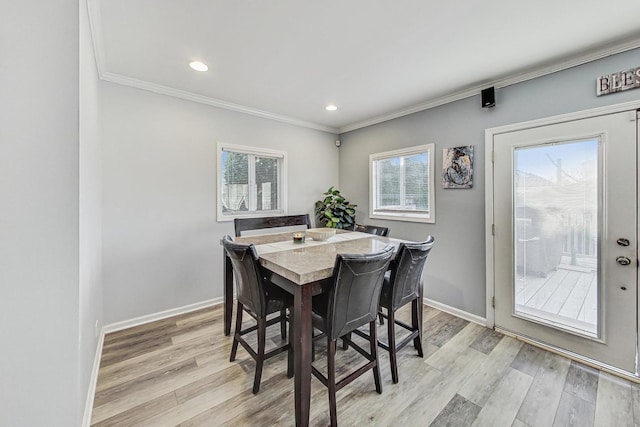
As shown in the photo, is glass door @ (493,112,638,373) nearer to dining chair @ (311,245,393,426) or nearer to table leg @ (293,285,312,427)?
dining chair @ (311,245,393,426)

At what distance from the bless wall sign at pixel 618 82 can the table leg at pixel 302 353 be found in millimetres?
2777

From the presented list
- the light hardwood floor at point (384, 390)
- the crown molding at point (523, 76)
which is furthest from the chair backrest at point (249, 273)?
the crown molding at point (523, 76)

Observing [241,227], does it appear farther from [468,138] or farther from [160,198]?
[468,138]

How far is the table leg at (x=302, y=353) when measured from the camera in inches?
54.6

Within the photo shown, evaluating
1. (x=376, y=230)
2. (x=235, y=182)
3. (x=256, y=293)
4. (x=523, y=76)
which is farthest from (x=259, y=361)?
(x=523, y=76)

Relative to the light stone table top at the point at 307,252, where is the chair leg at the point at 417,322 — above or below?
below

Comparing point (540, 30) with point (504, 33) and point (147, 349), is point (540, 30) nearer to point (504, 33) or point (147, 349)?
point (504, 33)

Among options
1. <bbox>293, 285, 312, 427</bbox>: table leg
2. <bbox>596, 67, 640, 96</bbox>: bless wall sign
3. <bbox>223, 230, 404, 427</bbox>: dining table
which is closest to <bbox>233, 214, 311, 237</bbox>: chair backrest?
<bbox>223, 230, 404, 427</bbox>: dining table

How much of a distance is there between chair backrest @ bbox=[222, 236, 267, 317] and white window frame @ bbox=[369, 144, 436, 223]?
239 cm

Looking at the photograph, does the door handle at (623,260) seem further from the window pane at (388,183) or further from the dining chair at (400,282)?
the window pane at (388,183)

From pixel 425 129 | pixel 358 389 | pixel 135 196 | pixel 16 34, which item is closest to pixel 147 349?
pixel 135 196

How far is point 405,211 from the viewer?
11.9 feet

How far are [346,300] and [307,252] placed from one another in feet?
1.79

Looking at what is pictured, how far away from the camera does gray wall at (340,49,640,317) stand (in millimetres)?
2117
